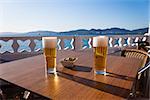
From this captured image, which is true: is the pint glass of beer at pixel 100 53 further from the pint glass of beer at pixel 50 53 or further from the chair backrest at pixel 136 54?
the chair backrest at pixel 136 54

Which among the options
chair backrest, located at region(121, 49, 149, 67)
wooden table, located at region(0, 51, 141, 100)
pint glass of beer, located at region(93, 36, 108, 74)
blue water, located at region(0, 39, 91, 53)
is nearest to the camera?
wooden table, located at region(0, 51, 141, 100)

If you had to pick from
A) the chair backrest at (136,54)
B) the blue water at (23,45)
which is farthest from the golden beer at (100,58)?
the blue water at (23,45)

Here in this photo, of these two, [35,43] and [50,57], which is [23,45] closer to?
[35,43]

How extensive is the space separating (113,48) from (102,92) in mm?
4478

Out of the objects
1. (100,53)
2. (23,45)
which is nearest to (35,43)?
(23,45)

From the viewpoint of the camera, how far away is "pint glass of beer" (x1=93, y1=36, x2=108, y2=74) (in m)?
1.11

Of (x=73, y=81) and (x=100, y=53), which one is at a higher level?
(x=100, y=53)

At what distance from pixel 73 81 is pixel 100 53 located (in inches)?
10.8

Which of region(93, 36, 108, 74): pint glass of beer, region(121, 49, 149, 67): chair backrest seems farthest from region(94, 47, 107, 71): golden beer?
region(121, 49, 149, 67): chair backrest

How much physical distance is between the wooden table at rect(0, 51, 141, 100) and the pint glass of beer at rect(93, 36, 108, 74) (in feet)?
0.18

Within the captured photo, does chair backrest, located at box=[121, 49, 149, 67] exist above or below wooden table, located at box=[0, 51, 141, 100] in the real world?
above

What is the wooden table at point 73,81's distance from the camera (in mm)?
800

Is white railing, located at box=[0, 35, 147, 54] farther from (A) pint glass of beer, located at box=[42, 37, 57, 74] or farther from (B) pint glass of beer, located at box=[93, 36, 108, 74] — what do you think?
(B) pint glass of beer, located at box=[93, 36, 108, 74]

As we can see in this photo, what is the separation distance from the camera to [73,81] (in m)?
0.97
